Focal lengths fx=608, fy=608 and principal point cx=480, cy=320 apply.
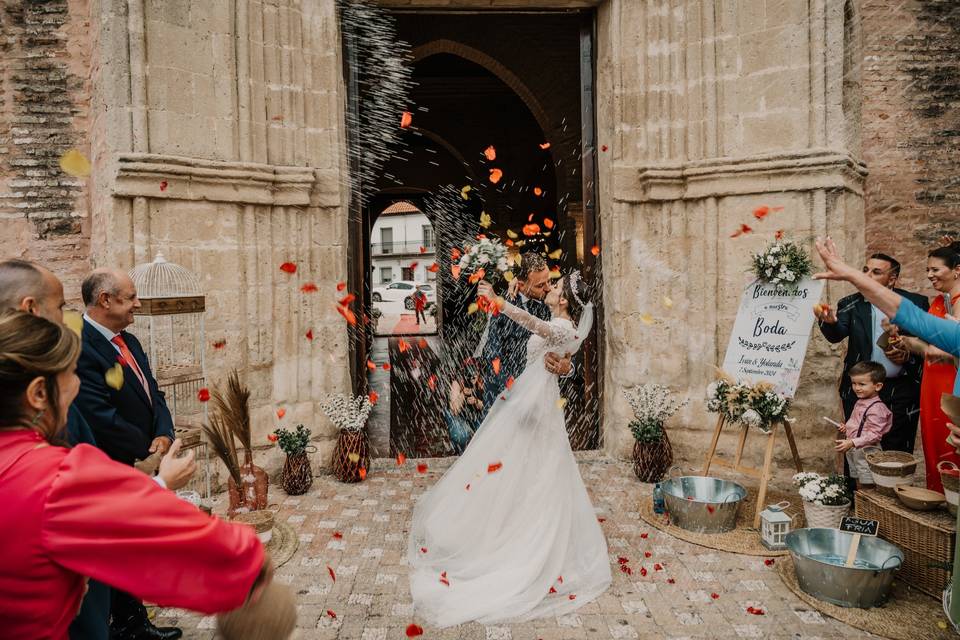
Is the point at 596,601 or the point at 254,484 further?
the point at 254,484

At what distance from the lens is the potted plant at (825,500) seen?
13.6 feet

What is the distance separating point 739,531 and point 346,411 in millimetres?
3429

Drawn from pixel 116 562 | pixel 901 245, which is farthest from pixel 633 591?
pixel 901 245

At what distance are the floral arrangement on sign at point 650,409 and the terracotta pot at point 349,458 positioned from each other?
2.55 m

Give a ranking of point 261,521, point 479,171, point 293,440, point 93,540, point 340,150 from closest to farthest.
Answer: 1. point 93,540
2. point 261,521
3. point 293,440
4. point 340,150
5. point 479,171

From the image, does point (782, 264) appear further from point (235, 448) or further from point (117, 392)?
point (117, 392)

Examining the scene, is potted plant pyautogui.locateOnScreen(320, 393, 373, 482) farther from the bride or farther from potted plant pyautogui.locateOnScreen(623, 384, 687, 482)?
potted plant pyautogui.locateOnScreen(623, 384, 687, 482)

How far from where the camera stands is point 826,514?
4.18 metres

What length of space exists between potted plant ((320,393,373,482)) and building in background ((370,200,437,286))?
39475 millimetres

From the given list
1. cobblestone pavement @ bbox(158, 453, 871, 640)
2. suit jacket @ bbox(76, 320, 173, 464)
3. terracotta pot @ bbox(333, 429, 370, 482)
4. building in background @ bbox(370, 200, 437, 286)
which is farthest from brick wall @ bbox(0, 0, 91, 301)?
building in background @ bbox(370, 200, 437, 286)

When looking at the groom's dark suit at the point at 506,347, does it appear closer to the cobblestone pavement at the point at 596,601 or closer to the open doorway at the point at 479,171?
the cobblestone pavement at the point at 596,601

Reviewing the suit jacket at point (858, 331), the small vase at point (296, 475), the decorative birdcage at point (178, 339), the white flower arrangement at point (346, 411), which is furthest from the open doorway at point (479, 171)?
the suit jacket at point (858, 331)

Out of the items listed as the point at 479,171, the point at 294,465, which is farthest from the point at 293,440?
the point at 479,171

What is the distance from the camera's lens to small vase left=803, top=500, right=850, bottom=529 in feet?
13.6
